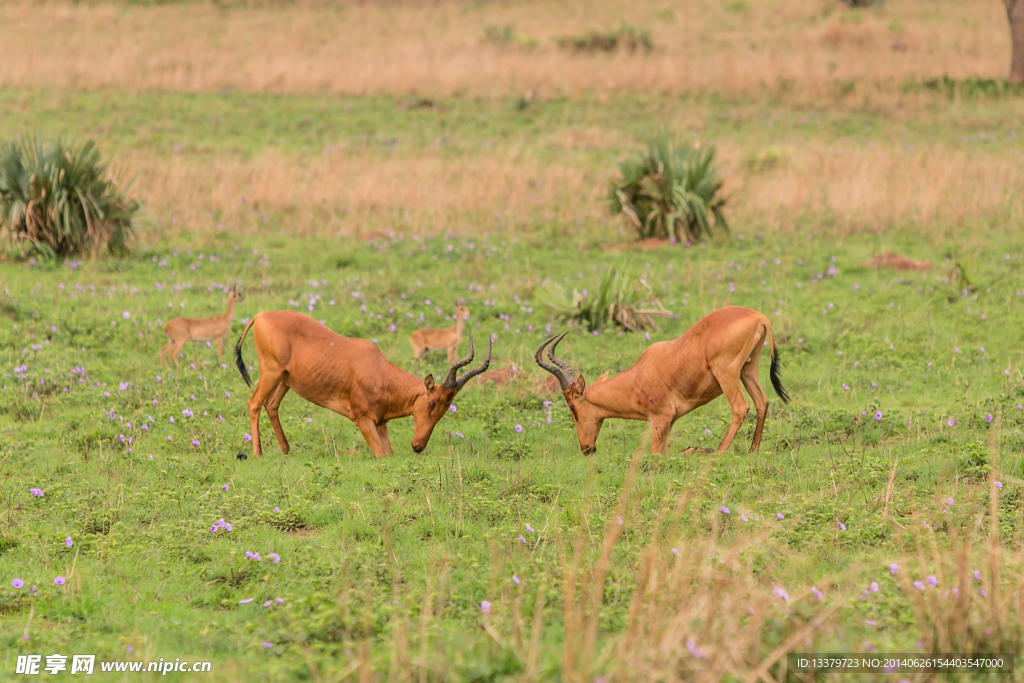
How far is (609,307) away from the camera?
11844 mm

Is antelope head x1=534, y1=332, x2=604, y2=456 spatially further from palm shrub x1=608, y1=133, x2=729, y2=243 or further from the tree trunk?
the tree trunk

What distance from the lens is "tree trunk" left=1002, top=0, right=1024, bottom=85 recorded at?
27406 mm

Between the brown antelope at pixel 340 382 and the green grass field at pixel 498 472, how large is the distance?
0.28 meters

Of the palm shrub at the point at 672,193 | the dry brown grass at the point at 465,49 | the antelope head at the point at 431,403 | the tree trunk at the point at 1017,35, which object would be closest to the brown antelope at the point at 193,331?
the antelope head at the point at 431,403

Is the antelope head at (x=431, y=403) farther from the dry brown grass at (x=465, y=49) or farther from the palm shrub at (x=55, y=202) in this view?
the dry brown grass at (x=465, y=49)

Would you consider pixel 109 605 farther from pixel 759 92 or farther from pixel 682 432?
pixel 759 92

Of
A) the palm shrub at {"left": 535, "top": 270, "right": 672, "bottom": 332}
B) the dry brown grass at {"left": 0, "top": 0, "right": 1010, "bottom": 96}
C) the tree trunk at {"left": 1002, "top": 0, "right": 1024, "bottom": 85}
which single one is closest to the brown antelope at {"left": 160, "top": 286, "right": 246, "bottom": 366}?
the palm shrub at {"left": 535, "top": 270, "right": 672, "bottom": 332}

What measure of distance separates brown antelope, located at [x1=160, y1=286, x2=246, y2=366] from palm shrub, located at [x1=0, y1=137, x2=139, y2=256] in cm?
428

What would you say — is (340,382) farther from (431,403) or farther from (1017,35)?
(1017,35)

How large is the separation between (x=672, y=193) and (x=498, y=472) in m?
8.76

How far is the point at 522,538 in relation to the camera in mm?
6082

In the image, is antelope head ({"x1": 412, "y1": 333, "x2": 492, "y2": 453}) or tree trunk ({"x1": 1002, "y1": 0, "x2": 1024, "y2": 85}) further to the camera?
tree trunk ({"x1": 1002, "y1": 0, "x2": 1024, "y2": 85})

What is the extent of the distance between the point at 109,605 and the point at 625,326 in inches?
292

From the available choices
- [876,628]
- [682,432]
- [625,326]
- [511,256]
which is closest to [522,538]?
[876,628]
